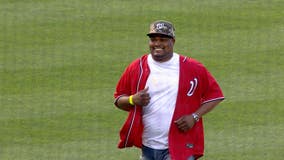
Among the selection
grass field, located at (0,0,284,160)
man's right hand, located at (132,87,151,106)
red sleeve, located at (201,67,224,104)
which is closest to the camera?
man's right hand, located at (132,87,151,106)

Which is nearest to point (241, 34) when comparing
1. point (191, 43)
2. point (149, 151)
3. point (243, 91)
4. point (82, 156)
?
point (191, 43)

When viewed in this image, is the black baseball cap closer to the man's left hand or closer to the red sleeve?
the red sleeve

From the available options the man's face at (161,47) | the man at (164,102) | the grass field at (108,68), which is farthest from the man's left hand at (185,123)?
the grass field at (108,68)

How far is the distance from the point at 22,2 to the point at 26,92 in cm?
275

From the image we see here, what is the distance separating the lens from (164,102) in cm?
720

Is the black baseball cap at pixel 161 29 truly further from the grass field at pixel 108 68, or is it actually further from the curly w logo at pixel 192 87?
the grass field at pixel 108 68

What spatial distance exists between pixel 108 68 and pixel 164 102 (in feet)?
16.0

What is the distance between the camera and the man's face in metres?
7.23

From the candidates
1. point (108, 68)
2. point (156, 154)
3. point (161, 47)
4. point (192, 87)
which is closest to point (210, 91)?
point (192, 87)

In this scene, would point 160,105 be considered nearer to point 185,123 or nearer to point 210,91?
point 185,123

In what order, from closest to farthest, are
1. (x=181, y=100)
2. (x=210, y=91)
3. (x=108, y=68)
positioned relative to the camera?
1. (x=181, y=100)
2. (x=210, y=91)
3. (x=108, y=68)

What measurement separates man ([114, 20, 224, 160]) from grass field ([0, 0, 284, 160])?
7.99 feet

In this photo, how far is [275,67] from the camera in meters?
12.0

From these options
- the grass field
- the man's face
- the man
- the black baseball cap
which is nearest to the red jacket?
the man
